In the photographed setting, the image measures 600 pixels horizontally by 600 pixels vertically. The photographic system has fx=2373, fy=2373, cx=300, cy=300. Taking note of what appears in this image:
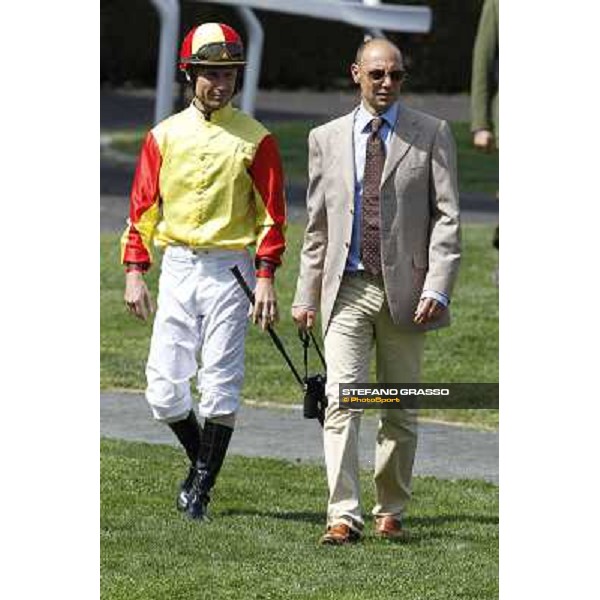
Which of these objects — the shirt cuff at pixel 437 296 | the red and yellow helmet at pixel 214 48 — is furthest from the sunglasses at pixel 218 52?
the shirt cuff at pixel 437 296

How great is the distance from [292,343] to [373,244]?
5777mm

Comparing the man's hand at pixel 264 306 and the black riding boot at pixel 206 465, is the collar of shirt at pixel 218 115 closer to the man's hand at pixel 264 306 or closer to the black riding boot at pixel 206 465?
the man's hand at pixel 264 306

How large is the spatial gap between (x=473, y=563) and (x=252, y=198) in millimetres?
1671

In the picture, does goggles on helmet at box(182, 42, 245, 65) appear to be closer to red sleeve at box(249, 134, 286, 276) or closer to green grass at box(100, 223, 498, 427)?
red sleeve at box(249, 134, 286, 276)

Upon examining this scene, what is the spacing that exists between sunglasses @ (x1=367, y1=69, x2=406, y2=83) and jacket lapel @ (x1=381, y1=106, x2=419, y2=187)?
13 centimetres

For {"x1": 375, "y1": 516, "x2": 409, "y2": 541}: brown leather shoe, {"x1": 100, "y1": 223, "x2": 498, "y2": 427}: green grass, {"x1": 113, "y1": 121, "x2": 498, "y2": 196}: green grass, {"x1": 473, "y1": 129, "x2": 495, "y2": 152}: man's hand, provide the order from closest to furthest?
{"x1": 375, "y1": 516, "x2": 409, "y2": 541}: brown leather shoe < {"x1": 473, "y1": 129, "x2": 495, "y2": 152}: man's hand < {"x1": 100, "y1": 223, "x2": 498, "y2": 427}: green grass < {"x1": 113, "y1": 121, "x2": 498, "y2": 196}: green grass

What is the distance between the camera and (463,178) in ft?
70.3

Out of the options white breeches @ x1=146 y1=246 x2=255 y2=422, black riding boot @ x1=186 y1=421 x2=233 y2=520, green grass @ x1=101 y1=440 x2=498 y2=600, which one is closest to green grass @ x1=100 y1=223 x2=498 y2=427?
green grass @ x1=101 y1=440 x2=498 y2=600

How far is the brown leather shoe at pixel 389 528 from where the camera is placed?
889 centimetres

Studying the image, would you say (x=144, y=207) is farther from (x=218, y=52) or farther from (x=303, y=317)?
(x=303, y=317)

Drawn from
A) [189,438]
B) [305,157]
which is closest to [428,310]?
[189,438]

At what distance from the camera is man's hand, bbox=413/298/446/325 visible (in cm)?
845
